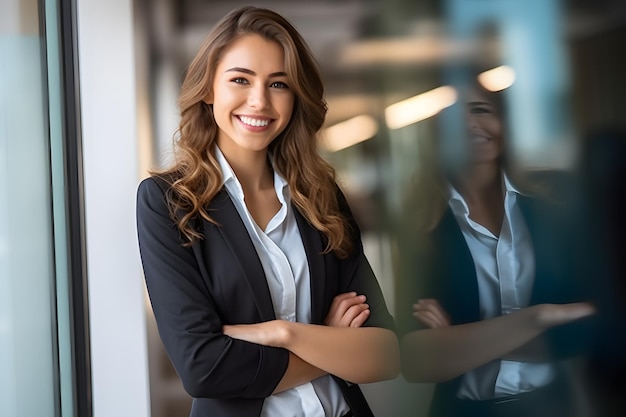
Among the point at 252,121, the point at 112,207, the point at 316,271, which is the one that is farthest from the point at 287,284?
the point at 112,207

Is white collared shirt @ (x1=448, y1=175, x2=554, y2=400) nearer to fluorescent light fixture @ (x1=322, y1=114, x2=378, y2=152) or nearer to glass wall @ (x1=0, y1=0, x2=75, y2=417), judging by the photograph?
fluorescent light fixture @ (x1=322, y1=114, x2=378, y2=152)

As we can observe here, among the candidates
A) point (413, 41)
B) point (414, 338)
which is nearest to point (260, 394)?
point (414, 338)

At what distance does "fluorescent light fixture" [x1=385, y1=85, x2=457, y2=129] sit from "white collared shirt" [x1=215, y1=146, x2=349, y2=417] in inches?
15.8

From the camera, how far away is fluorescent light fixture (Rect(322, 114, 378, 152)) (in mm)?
1911

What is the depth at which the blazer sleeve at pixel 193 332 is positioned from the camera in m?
1.44

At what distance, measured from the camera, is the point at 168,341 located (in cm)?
Result: 147

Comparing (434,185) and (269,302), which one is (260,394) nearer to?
(269,302)

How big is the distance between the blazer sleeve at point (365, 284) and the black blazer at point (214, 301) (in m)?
0.07

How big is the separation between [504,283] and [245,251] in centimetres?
63

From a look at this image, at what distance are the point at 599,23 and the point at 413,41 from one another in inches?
17.5

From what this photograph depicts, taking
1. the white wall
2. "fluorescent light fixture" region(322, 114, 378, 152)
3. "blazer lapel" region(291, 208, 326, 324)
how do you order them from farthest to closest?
1. the white wall
2. "fluorescent light fixture" region(322, 114, 378, 152)
3. "blazer lapel" region(291, 208, 326, 324)

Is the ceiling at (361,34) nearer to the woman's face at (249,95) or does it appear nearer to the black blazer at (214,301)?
the woman's face at (249,95)

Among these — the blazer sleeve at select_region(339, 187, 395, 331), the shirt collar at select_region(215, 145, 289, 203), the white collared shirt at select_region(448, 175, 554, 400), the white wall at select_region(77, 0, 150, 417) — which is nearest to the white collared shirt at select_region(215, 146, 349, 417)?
the shirt collar at select_region(215, 145, 289, 203)

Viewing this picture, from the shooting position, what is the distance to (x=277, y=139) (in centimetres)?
178
